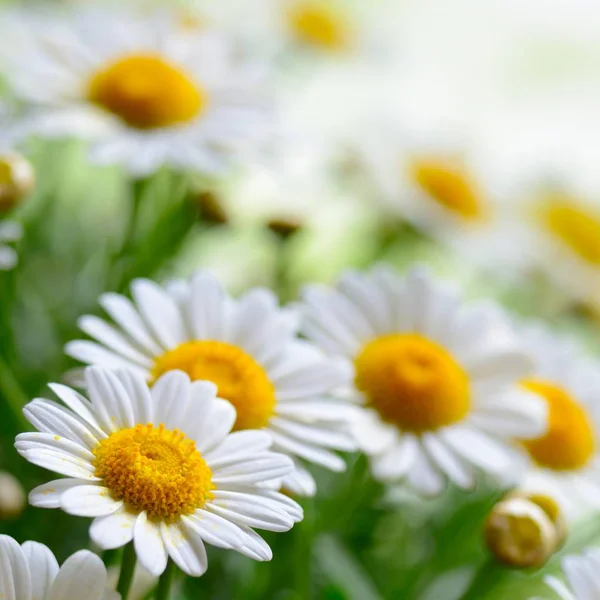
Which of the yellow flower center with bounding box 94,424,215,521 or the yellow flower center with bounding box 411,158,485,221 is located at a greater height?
the yellow flower center with bounding box 94,424,215,521

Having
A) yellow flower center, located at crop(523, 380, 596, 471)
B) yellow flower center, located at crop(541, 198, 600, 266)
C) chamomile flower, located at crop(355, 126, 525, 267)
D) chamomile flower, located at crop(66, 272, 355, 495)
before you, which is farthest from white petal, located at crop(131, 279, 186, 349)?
yellow flower center, located at crop(541, 198, 600, 266)

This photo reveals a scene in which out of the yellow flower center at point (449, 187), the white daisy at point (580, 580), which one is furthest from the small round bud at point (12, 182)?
the yellow flower center at point (449, 187)

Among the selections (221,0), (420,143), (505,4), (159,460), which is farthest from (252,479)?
(505,4)

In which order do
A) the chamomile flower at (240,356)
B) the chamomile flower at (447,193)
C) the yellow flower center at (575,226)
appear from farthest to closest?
the yellow flower center at (575,226)
the chamomile flower at (447,193)
the chamomile flower at (240,356)

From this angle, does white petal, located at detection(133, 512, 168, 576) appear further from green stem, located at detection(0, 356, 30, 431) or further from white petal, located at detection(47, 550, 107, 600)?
green stem, located at detection(0, 356, 30, 431)

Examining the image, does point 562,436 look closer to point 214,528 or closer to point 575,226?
point 214,528

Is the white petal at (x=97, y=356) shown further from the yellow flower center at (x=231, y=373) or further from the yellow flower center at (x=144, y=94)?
the yellow flower center at (x=144, y=94)

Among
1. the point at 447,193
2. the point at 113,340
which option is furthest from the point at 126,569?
the point at 447,193
